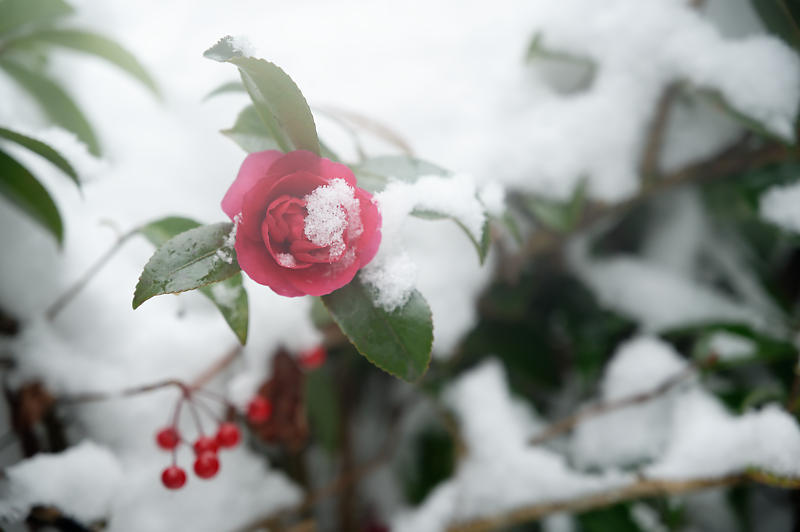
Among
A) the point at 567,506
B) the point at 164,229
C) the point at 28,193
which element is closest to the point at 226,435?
the point at 164,229

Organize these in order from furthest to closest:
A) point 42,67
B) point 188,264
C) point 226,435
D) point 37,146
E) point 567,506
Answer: point 42,67 < point 567,506 < point 226,435 < point 37,146 < point 188,264

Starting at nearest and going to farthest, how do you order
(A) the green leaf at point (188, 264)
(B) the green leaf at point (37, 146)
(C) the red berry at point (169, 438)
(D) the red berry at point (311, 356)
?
(A) the green leaf at point (188, 264) < (B) the green leaf at point (37, 146) < (C) the red berry at point (169, 438) < (D) the red berry at point (311, 356)

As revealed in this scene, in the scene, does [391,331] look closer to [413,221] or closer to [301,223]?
[301,223]

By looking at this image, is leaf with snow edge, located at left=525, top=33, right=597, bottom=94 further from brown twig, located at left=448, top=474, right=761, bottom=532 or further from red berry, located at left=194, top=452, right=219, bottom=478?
red berry, located at left=194, top=452, right=219, bottom=478

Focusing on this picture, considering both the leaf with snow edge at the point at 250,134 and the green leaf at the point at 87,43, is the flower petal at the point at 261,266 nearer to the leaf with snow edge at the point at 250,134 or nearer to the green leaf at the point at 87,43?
the leaf with snow edge at the point at 250,134

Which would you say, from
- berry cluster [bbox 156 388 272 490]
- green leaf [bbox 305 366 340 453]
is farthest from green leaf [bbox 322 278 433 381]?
green leaf [bbox 305 366 340 453]

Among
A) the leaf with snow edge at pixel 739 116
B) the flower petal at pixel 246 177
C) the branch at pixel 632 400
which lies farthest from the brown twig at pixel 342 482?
the leaf with snow edge at pixel 739 116
